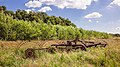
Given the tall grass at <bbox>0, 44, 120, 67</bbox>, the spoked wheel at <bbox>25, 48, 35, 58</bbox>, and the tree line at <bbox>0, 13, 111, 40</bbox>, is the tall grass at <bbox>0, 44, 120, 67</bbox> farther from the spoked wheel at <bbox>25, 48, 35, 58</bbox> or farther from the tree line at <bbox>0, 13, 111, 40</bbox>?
the tree line at <bbox>0, 13, 111, 40</bbox>

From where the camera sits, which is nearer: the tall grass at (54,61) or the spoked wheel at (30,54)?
the tall grass at (54,61)

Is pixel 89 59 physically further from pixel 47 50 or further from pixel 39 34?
pixel 39 34

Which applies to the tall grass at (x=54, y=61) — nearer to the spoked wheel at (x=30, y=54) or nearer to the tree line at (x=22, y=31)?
the spoked wheel at (x=30, y=54)

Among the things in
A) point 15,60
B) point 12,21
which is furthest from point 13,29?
point 15,60

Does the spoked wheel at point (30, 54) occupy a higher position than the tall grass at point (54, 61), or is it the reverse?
the spoked wheel at point (30, 54)

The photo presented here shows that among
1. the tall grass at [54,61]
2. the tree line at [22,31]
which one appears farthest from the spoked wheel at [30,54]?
the tree line at [22,31]

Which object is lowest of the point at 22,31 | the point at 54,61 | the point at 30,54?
the point at 54,61

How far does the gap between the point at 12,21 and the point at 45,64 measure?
3417cm

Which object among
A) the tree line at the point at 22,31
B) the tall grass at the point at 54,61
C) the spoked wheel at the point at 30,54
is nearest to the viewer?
the tall grass at the point at 54,61

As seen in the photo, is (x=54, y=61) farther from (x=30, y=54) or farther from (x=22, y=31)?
(x=22, y=31)

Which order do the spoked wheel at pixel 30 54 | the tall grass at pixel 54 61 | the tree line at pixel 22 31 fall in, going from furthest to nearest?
the tree line at pixel 22 31 → the spoked wheel at pixel 30 54 → the tall grass at pixel 54 61

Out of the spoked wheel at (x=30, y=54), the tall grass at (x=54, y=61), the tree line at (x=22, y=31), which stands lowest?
the tall grass at (x=54, y=61)

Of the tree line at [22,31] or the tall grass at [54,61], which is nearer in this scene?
the tall grass at [54,61]

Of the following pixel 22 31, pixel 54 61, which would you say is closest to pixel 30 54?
pixel 54 61
